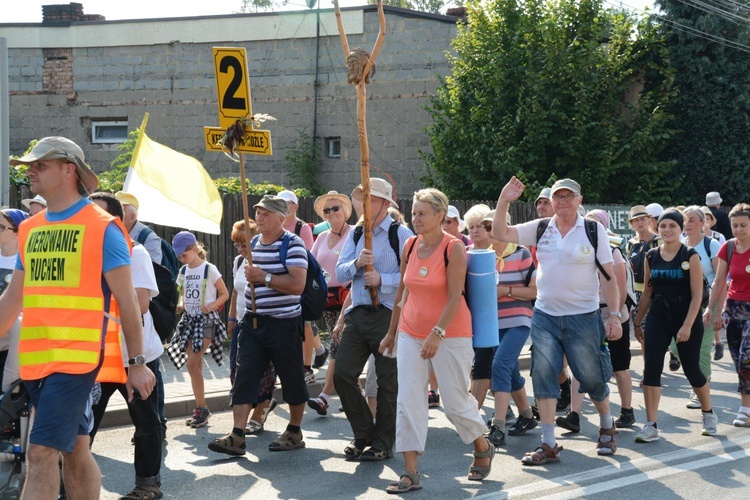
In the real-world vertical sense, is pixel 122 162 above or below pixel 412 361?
above

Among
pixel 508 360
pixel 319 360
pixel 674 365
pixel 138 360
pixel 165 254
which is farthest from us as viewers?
pixel 674 365

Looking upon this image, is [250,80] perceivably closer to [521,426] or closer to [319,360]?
[319,360]

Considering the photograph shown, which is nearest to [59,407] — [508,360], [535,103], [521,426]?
[508,360]

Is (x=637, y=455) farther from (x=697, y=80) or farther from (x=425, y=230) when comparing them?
(x=697, y=80)

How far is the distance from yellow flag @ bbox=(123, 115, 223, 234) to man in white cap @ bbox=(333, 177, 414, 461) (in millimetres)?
1383

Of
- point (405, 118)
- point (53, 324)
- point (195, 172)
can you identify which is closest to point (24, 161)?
point (53, 324)

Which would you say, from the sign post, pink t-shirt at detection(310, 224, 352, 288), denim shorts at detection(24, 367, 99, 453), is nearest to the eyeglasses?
the sign post

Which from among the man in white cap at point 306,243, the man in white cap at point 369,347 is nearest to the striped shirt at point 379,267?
the man in white cap at point 369,347

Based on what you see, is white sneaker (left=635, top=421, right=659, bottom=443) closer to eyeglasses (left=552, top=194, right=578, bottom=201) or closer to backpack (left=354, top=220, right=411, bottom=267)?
eyeglasses (left=552, top=194, right=578, bottom=201)

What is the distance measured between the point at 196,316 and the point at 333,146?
15.4 metres

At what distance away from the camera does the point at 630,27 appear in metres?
23.7

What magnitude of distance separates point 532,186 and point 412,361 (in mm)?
15327

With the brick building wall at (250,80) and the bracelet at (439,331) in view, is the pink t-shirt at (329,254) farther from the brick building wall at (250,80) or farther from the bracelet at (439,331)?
the brick building wall at (250,80)

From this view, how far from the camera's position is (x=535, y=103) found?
21578 millimetres
